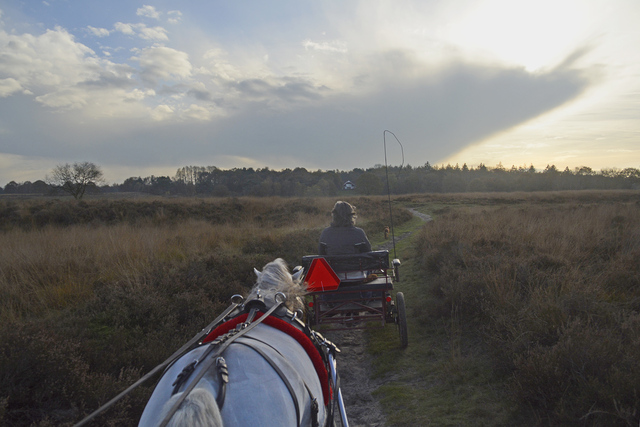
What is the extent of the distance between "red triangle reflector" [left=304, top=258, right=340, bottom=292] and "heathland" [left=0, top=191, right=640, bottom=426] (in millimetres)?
1175

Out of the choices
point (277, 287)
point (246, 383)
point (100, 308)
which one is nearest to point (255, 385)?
point (246, 383)

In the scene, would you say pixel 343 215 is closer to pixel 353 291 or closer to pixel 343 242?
pixel 343 242

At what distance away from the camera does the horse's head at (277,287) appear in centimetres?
271

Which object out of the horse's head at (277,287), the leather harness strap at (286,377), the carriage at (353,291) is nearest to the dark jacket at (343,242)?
the carriage at (353,291)

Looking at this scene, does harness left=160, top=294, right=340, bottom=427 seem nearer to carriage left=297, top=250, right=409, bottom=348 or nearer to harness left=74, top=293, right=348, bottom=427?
harness left=74, top=293, right=348, bottom=427

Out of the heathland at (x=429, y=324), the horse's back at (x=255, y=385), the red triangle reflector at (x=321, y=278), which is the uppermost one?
the horse's back at (x=255, y=385)

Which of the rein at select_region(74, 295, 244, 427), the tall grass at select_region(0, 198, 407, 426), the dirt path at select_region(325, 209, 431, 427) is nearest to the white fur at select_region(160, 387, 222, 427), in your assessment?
the rein at select_region(74, 295, 244, 427)

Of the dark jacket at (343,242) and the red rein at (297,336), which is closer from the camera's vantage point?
the red rein at (297,336)

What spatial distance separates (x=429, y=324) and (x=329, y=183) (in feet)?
182

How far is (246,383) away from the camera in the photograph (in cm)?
152

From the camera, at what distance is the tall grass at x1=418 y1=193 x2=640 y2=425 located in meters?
2.63

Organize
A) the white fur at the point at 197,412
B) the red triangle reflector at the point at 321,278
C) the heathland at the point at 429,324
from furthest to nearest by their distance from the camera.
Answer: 1. the red triangle reflector at the point at 321,278
2. the heathland at the point at 429,324
3. the white fur at the point at 197,412

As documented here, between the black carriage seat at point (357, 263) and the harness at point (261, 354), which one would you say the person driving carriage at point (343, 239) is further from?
the harness at point (261, 354)

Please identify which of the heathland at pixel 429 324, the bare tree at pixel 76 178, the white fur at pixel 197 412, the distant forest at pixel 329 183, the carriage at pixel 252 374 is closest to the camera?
the white fur at pixel 197 412
